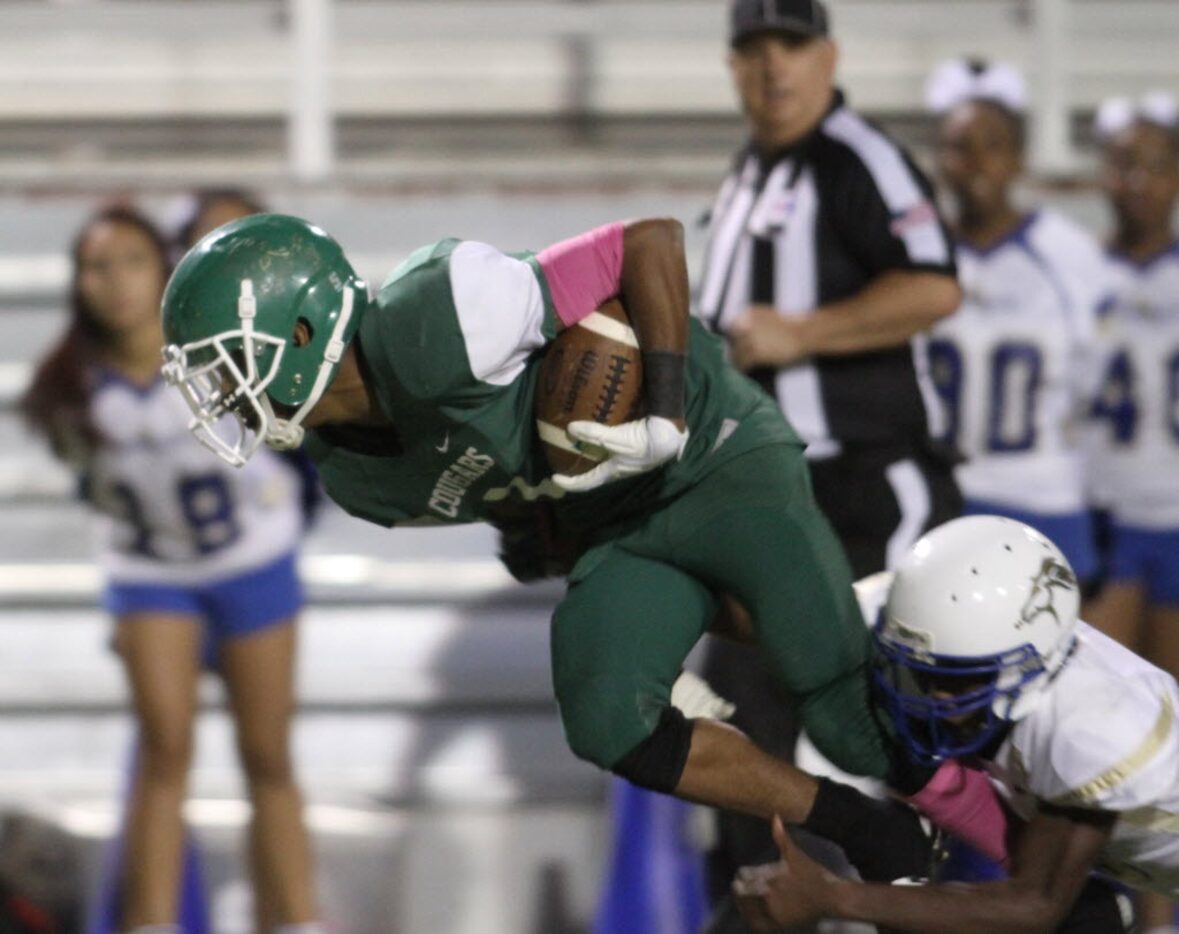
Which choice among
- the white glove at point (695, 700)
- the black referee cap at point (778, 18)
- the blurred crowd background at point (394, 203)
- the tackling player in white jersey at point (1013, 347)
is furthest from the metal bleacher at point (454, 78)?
the white glove at point (695, 700)

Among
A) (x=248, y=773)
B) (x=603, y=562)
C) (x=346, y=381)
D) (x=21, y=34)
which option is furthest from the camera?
(x=21, y=34)

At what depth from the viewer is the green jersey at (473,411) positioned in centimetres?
281

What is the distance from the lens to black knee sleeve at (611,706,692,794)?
2.99 m

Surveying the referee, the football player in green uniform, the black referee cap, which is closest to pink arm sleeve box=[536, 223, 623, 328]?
the football player in green uniform

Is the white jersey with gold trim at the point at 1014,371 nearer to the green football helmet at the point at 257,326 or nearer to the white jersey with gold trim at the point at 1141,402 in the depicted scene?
the white jersey with gold trim at the point at 1141,402

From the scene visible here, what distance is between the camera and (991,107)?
4.66m

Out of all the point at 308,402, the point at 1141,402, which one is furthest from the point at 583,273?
the point at 1141,402

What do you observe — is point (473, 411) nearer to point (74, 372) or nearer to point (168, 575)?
point (168, 575)

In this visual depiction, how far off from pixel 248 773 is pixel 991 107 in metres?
2.12

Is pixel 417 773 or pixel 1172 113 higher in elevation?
pixel 1172 113

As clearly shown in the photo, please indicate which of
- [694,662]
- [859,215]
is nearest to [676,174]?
[694,662]

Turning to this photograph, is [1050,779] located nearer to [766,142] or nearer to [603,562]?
[603,562]

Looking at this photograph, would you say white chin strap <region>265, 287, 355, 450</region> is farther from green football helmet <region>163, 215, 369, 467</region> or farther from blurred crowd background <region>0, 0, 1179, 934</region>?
blurred crowd background <region>0, 0, 1179, 934</region>

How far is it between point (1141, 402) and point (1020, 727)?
1925mm
